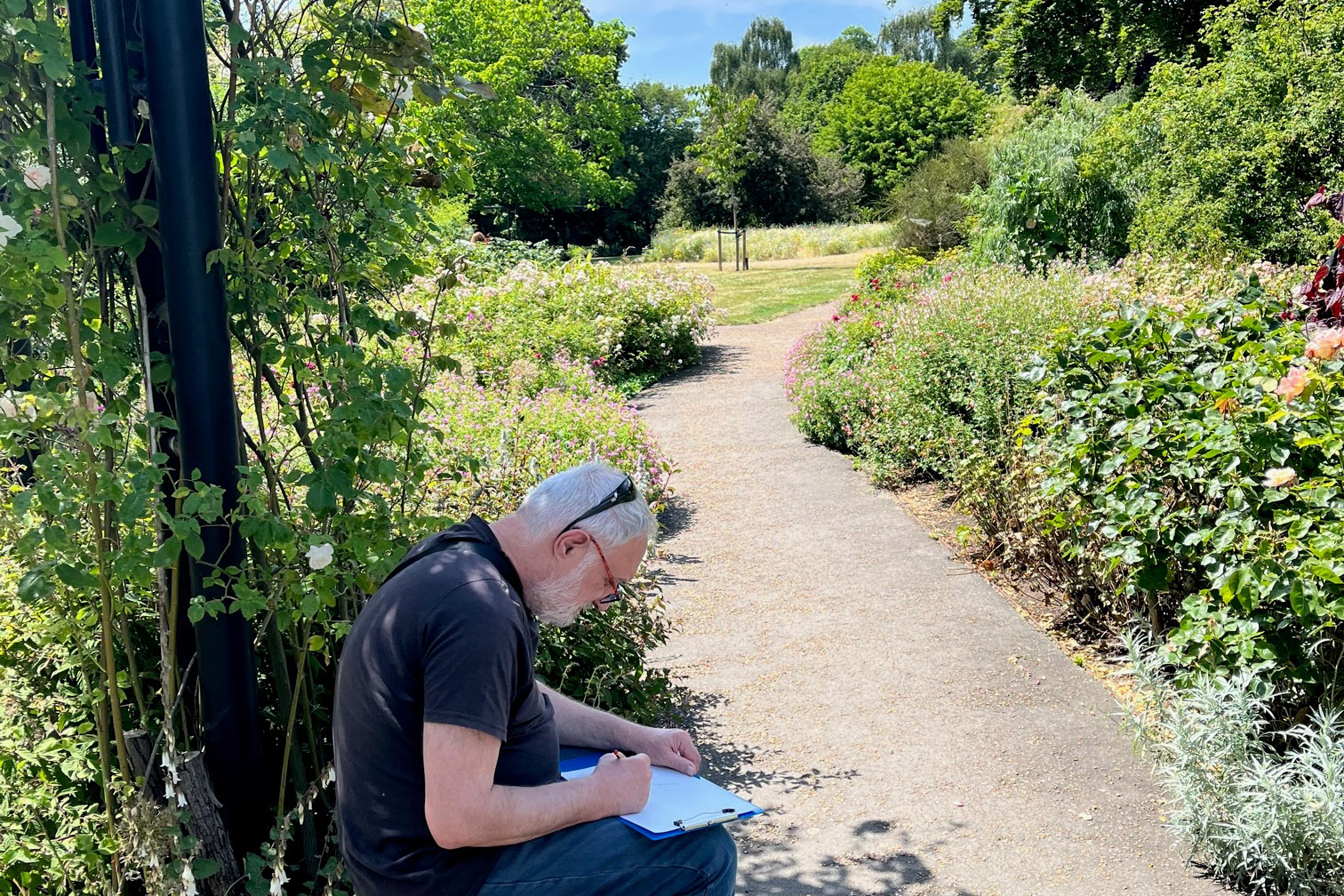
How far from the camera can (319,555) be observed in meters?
2.25

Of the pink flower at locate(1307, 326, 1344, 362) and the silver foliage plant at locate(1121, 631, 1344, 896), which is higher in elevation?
the pink flower at locate(1307, 326, 1344, 362)

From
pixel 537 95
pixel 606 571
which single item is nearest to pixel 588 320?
pixel 606 571

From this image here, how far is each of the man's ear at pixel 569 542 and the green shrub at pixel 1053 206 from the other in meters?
12.0

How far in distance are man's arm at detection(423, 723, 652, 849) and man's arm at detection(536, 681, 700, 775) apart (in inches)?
15.9

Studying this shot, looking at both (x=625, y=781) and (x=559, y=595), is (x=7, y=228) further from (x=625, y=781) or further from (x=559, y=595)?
(x=625, y=781)

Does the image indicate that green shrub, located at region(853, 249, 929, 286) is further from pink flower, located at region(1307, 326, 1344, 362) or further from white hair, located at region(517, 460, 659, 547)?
white hair, located at region(517, 460, 659, 547)

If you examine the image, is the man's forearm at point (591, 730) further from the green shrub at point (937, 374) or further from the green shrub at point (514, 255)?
the green shrub at point (514, 255)

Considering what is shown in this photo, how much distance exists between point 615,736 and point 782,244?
33494 mm

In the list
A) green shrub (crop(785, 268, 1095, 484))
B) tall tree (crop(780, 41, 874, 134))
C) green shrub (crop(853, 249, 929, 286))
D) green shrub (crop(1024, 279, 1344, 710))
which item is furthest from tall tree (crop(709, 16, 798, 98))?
green shrub (crop(1024, 279, 1344, 710))

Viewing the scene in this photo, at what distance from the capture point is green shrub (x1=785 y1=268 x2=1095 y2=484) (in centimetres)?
654

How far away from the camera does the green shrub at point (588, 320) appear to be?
11031 millimetres

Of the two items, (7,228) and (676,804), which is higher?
(7,228)

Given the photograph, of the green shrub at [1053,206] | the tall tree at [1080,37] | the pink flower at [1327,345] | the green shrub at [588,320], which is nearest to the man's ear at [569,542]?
the pink flower at [1327,345]

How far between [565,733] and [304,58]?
1.64 m
